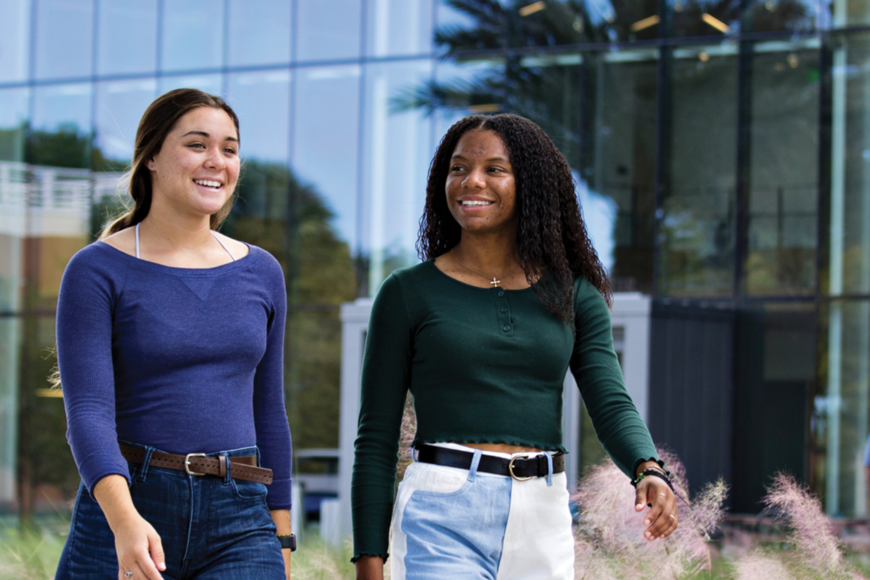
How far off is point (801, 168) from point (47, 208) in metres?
9.56

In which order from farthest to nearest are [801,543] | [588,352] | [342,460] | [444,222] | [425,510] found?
[342,460] < [801,543] < [444,222] < [588,352] < [425,510]

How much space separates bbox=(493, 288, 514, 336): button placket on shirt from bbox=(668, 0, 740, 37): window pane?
942cm

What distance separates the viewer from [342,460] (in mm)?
8852

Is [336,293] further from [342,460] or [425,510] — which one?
[425,510]

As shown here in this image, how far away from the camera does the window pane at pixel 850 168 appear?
10344 millimetres

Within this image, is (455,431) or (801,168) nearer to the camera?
(455,431)

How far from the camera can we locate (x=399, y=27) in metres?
12.4

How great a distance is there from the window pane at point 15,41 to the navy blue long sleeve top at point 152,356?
13.4 meters

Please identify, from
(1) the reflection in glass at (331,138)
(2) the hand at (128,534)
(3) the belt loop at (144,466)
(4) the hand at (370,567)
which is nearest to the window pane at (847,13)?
(1) the reflection in glass at (331,138)

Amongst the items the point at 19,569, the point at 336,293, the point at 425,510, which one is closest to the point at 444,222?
the point at 425,510

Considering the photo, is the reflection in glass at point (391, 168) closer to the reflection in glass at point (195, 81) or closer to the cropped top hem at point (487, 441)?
the reflection in glass at point (195, 81)

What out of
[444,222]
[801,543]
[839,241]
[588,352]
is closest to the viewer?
[588,352]

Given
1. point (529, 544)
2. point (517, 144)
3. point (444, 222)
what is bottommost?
point (529, 544)

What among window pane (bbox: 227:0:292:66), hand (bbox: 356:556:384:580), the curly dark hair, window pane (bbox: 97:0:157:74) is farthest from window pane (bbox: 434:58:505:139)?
hand (bbox: 356:556:384:580)
